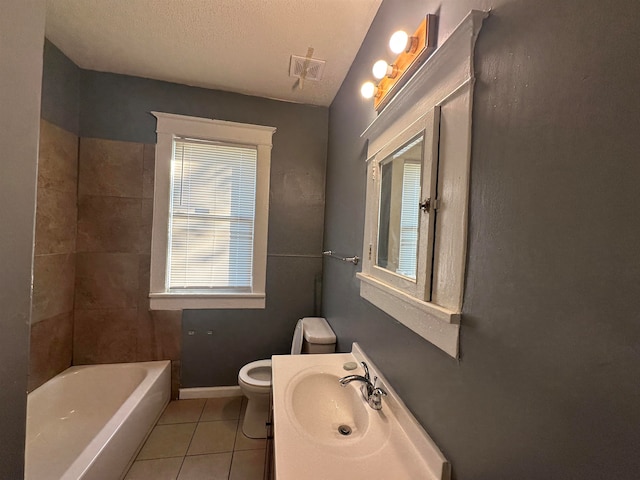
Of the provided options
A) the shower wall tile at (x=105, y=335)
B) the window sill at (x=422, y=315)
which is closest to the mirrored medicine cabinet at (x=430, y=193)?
the window sill at (x=422, y=315)

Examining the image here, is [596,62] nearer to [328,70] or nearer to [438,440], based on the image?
[438,440]

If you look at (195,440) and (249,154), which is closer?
(195,440)

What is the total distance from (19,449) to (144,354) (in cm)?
198

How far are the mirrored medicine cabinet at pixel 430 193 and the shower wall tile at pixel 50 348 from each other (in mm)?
2217

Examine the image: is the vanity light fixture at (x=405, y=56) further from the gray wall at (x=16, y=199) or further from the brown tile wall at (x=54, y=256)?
the brown tile wall at (x=54, y=256)

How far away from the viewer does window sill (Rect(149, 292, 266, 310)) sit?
2262 mm

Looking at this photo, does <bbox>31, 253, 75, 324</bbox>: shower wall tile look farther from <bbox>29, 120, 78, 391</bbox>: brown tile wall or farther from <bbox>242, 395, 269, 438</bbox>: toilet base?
<bbox>242, 395, 269, 438</bbox>: toilet base

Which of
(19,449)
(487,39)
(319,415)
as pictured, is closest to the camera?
(19,449)

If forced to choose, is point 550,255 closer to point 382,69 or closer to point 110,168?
point 382,69

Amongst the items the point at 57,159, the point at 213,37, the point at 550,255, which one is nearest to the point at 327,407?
the point at 550,255

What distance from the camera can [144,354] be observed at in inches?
89.4

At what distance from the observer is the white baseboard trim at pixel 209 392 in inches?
91.4

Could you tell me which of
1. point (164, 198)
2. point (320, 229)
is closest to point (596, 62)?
point (320, 229)

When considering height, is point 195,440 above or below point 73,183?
below
